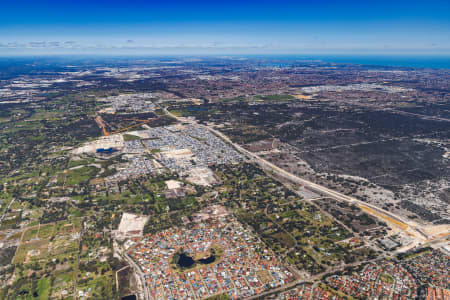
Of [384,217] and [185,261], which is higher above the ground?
[384,217]

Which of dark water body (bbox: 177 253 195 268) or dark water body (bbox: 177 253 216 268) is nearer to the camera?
dark water body (bbox: 177 253 195 268)

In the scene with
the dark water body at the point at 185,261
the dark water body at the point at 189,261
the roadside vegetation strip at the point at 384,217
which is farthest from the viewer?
the roadside vegetation strip at the point at 384,217

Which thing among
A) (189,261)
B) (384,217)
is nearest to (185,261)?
(189,261)

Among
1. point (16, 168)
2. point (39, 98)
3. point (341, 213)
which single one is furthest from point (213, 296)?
point (39, 98)

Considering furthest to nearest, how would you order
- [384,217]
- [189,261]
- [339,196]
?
[339,196], [384,217], [189,261]

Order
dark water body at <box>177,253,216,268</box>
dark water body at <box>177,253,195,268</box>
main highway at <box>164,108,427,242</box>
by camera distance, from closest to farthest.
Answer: dark water body at <box>177,253,195,268</box> < dark water body at <box>177,253,216,268</box> < main highway at <box>164,108,427,242</box>

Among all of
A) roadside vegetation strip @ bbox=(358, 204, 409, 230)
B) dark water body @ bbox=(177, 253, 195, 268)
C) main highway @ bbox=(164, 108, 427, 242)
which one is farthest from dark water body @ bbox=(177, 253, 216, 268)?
roadside vegetation strip @ bbox=(358, 204, 409, 230)

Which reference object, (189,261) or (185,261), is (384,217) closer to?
(189,261)

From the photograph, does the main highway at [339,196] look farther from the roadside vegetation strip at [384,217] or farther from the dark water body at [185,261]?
the dark water body at [185,261]

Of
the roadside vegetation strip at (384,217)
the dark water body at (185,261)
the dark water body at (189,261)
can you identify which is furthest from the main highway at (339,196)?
the dark water body at (185,261)

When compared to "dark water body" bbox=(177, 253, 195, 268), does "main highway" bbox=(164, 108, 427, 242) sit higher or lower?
higher

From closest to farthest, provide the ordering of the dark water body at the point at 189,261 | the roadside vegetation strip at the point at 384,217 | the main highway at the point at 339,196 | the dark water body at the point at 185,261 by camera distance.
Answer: the dark water body at the point at 185,261 → the dark water body at the point at 189,261 → the main highway at the point at 339,196 → the roadside vegetation strip at the point at 384,217

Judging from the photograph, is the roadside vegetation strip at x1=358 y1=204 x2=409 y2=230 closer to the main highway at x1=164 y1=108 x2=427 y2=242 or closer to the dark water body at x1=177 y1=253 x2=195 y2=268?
the main highway at x1=164 y1=108 x2=427 y2=242

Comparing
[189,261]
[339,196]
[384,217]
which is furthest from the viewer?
[339,196]
